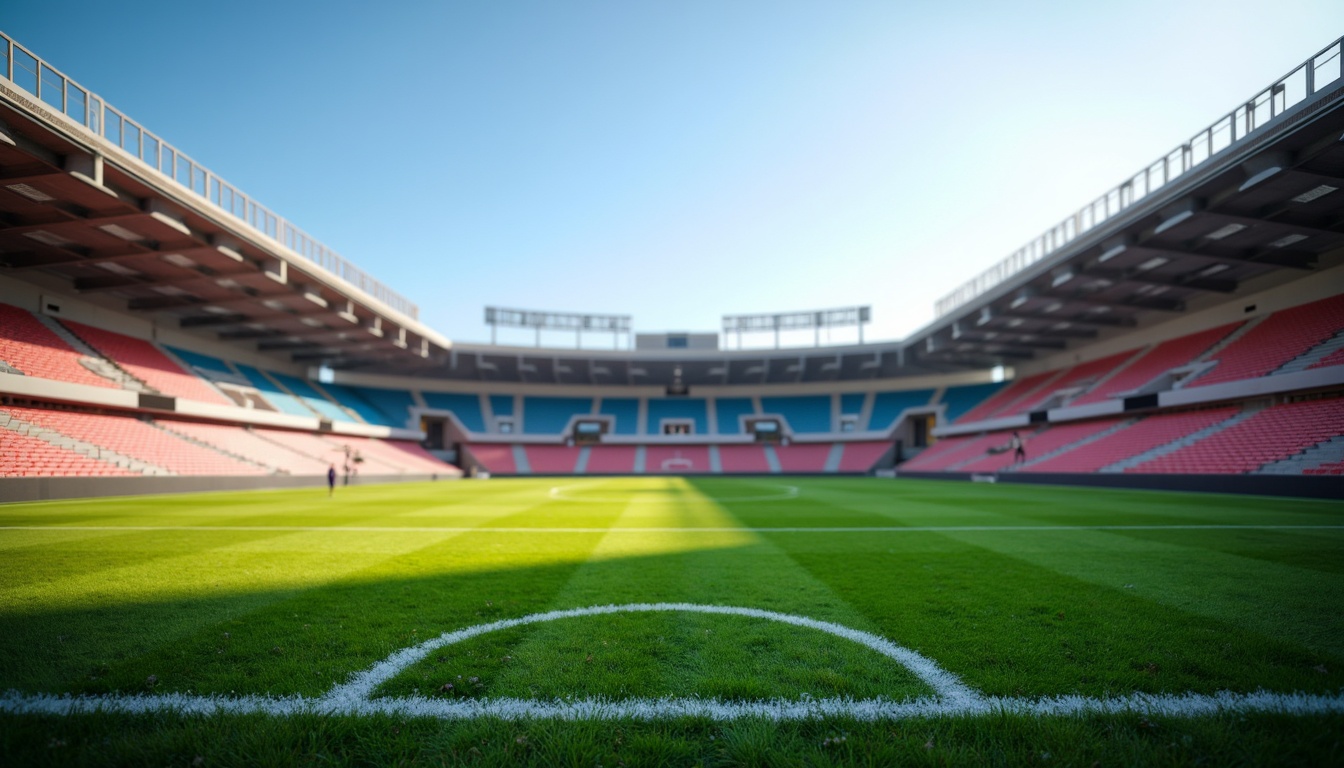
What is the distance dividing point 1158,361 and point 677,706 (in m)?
36.8

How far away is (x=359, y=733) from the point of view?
268cm

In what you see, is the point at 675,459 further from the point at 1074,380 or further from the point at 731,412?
the point at 1074,380

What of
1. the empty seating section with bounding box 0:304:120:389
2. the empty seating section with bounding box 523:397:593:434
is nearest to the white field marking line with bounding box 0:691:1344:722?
the empty seating section with bounding box 0:304:120:389

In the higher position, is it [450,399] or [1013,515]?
[450,399]

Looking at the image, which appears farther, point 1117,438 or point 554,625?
point 1117,438

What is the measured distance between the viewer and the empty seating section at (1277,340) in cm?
2142

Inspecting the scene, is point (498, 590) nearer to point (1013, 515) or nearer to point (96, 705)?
point (96, 705)

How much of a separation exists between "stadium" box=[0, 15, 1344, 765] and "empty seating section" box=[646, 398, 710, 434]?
18846mm

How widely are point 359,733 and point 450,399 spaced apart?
51305mm

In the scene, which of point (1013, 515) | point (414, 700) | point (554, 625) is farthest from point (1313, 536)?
point (414, 700)

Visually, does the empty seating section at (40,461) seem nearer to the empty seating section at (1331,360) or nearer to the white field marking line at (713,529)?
the white field marking line at (713,529)

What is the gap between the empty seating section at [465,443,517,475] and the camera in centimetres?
4553

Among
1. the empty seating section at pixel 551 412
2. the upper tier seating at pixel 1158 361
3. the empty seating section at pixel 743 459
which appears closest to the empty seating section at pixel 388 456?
the empty seating section at pixel 551 412

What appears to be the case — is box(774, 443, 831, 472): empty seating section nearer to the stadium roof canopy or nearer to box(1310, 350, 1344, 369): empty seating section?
the stadium roof canopy
